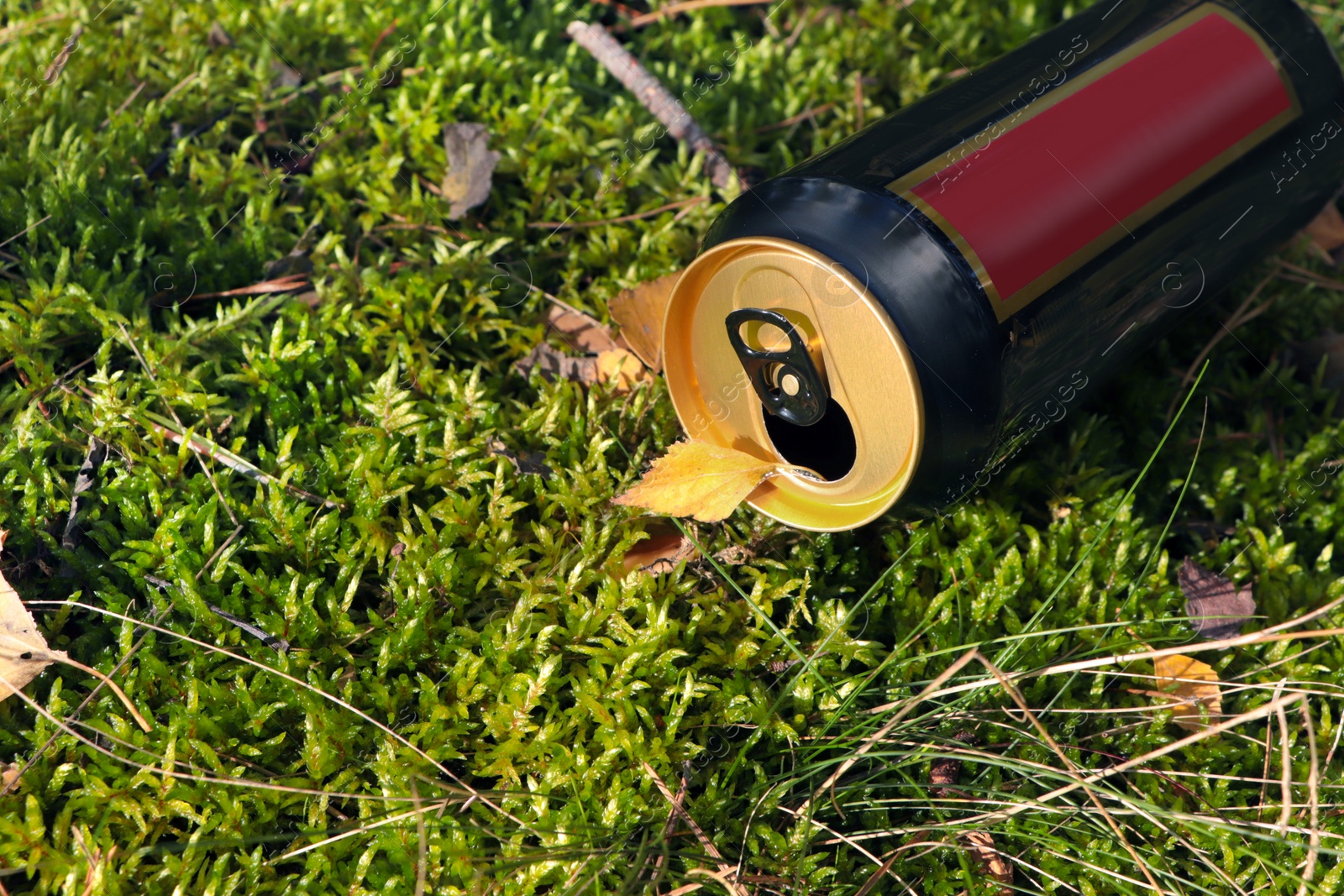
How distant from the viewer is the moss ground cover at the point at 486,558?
1.34 m

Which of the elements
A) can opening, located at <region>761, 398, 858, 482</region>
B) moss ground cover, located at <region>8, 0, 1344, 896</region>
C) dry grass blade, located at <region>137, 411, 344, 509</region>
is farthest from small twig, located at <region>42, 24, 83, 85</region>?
can opening, located at <region>761, 398, 858, 482</region>

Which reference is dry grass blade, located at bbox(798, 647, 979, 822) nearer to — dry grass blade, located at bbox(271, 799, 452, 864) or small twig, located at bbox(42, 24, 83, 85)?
dry grass blade, located at bbox(271, 799, 452, 864)

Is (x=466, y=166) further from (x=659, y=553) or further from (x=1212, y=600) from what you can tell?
(x=1212, y=600)

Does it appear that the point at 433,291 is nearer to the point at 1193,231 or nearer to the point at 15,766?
the point at 15,766

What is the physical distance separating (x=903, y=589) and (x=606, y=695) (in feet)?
1.71

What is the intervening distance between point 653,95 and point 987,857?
168 cm

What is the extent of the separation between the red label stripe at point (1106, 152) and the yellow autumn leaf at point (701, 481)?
45 centimetres

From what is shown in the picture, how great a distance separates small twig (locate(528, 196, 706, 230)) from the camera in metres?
2.07

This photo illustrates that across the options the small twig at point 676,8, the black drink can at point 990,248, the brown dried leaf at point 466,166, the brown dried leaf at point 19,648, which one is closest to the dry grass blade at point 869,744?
the black drink can at point 990,248

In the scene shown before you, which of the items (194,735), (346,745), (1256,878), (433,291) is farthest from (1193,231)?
(194,735)

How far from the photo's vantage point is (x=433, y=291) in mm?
1943

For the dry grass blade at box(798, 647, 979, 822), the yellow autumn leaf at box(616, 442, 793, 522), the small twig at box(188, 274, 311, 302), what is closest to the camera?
the dry grass blade at box(798, 647, 979, 822)

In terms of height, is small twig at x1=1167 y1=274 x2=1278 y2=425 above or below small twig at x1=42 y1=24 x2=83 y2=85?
below

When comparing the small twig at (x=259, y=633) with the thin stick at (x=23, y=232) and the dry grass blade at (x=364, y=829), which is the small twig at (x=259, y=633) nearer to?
the dry grass blade at (x=364, y=829)
